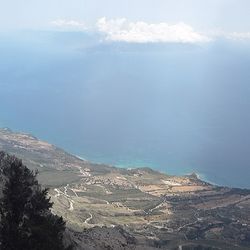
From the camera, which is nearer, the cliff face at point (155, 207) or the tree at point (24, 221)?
the tree at point (24, 221)

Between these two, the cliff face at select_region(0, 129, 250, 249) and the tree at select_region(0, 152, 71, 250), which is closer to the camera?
the tree at select_region(0, 152, 71, 250)

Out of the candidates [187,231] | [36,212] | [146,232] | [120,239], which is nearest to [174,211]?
[187,231]

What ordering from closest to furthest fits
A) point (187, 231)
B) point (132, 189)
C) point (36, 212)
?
point (36, 212) < point (187, 231) < point (132, 189)

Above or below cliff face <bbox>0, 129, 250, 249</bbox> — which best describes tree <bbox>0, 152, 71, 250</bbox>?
below

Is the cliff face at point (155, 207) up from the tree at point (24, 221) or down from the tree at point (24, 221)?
up

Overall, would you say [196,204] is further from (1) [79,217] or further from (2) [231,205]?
(1) [79,217]
